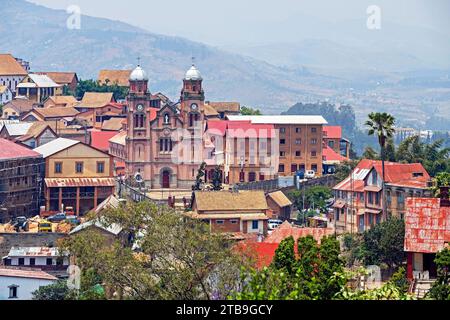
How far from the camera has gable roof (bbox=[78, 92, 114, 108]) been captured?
62906 millimetres

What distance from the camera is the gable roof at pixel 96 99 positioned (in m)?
62.9

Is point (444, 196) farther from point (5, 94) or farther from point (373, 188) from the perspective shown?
point (5, 94)

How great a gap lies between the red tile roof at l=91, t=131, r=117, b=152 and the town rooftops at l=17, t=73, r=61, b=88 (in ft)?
38.2

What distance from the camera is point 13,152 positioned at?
1759 inches

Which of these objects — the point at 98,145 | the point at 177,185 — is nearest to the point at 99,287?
the point at 177,185

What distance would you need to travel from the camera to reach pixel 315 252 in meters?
20.4

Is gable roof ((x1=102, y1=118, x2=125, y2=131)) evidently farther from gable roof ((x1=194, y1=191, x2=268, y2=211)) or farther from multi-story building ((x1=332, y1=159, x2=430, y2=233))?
multi-story building ((x1=332, y1=159, x2=430, y2=233))

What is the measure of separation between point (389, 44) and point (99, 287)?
324ft

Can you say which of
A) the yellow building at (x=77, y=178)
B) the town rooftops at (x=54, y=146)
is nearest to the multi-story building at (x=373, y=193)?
the yellow building at (x=77, y=178)

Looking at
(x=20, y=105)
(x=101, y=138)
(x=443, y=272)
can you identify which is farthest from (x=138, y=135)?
(x=443, y=272)

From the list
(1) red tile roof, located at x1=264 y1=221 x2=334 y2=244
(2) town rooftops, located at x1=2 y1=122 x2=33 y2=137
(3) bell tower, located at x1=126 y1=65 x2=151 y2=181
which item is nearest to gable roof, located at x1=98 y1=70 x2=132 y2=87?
(2) town rooftops, located at x1=2 y1=122 x2=33 y2=137

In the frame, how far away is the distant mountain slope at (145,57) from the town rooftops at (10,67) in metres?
4.29

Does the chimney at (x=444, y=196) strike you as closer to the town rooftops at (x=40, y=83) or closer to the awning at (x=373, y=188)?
the awning at (x=373, y=188)

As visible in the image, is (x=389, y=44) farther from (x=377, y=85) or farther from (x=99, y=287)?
(x=99, y=287)
